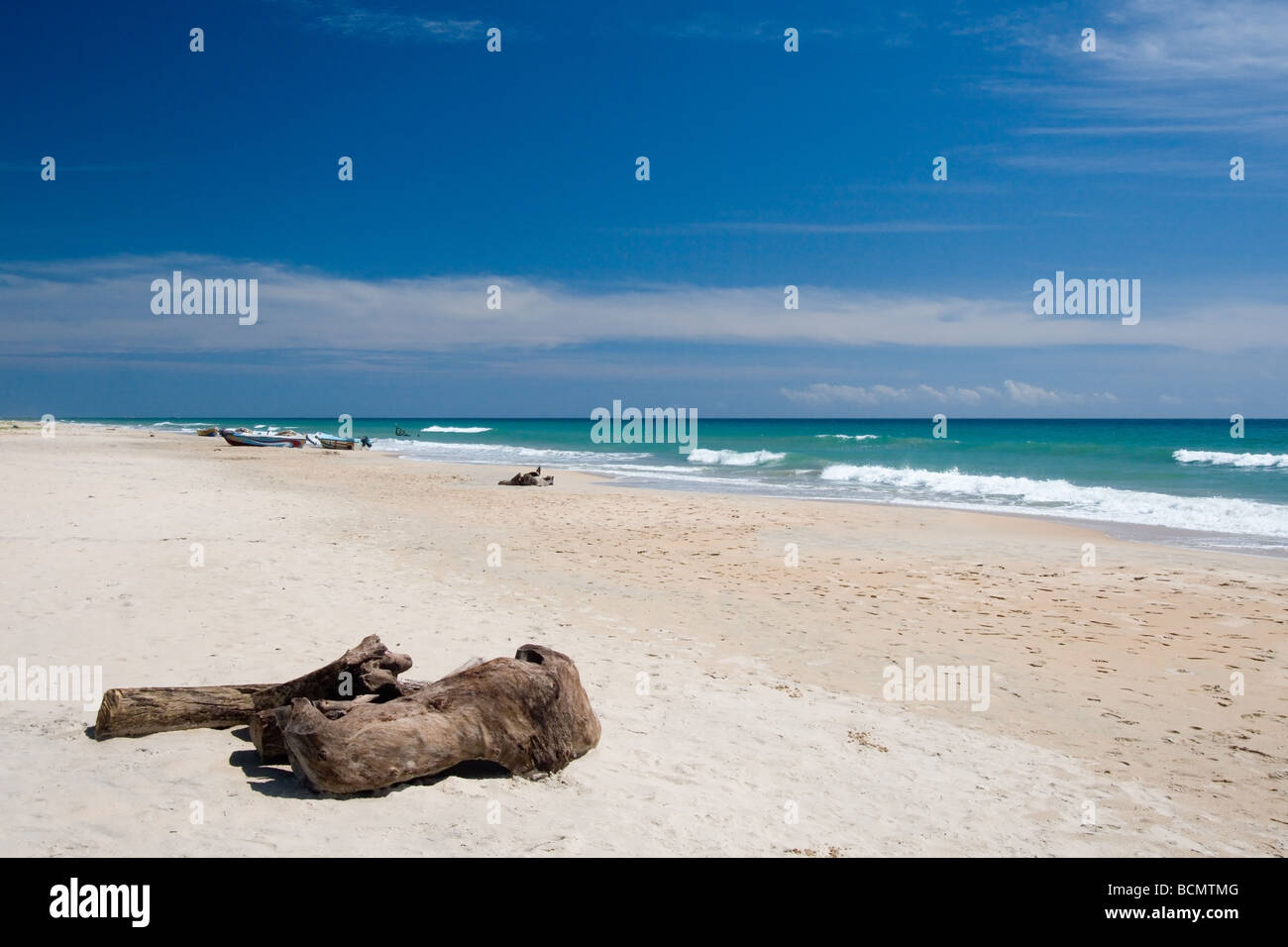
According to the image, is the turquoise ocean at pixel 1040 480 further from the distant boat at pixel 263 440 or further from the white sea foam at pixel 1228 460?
the distant boat at pixel 263 440

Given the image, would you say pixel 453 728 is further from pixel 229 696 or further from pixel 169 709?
pixel 169 709

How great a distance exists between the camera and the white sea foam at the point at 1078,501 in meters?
18.9

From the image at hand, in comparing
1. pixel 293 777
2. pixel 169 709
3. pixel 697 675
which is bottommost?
pixel 697 675

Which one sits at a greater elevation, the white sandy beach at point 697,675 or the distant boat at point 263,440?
the distant boat at point 263,440

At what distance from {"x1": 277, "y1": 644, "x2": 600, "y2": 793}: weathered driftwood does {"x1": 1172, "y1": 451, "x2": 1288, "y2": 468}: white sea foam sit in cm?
4365

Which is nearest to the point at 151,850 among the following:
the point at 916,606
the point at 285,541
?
the point at 916,606

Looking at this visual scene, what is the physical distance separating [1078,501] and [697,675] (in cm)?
2124

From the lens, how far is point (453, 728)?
4.69 m

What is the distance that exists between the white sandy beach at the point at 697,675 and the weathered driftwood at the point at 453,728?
0.48 ft

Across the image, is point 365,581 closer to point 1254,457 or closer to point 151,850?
point 151,850

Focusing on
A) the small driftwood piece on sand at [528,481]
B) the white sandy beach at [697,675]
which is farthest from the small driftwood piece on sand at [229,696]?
the small driftwood piece on sand at [528,481]

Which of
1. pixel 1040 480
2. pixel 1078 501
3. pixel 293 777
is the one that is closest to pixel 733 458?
pixel 1040 480

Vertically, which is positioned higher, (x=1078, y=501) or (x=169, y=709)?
(x=169, y=709)

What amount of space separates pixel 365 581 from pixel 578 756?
5807 mm
